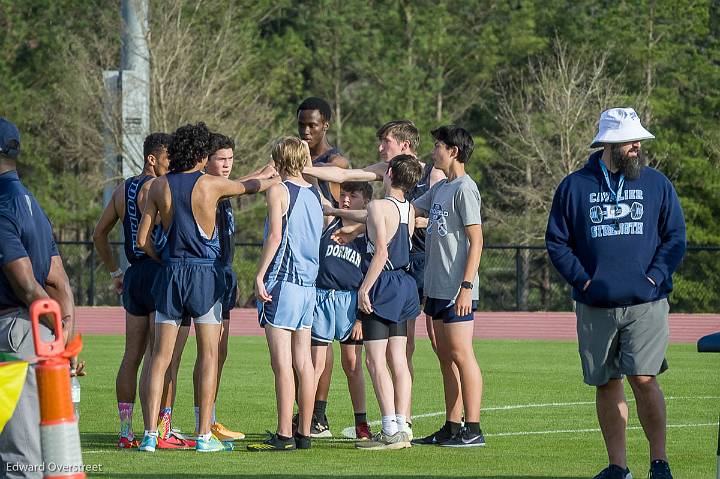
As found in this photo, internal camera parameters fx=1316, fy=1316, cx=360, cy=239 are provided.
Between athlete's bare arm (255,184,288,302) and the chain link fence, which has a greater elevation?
athlete's bare arm (255,184,288,302)

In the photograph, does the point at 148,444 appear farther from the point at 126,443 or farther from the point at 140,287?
the point at 140,287

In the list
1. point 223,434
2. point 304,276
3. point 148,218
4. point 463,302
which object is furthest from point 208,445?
point 463,302

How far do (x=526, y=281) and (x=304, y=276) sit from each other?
2297cm

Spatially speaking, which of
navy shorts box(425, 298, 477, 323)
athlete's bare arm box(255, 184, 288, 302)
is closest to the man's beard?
navy shorts box(425, 298, 477, 323)

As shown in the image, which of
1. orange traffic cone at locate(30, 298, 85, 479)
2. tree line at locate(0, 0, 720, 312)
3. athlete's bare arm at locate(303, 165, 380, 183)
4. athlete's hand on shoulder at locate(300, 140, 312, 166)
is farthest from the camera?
tree line at locate(0, 0, 720, 312)

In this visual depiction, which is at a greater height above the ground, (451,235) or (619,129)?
(619,129)

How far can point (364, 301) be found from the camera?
9500mm

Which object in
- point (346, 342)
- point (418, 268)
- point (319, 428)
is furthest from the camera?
point (418, 268)

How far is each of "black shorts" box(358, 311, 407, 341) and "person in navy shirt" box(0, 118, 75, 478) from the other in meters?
3.06

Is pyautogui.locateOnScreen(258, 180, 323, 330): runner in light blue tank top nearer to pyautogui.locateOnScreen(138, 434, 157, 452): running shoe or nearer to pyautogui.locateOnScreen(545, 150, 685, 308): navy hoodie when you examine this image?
pyautogui.locateOnScreen(138, 434, 157, 452): running shoe

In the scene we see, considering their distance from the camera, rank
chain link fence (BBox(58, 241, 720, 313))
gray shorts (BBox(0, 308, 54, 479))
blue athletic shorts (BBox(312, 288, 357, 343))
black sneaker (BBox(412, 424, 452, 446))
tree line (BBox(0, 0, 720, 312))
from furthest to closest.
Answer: tree line (BBox(0, 0, 720, 312))
chain link fence (BBox(58, 241, 720, 313))
blue athletic shorts (BBox(312, 288, 357, 343))
black sneaker (BBox(412, 424, 452, 446))
gray shorts (BBox(0, 308, 54, 479))

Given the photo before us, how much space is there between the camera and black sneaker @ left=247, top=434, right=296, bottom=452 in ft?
30.6

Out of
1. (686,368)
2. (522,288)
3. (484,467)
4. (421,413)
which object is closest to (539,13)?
(522,288)

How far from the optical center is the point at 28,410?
6.50 m
